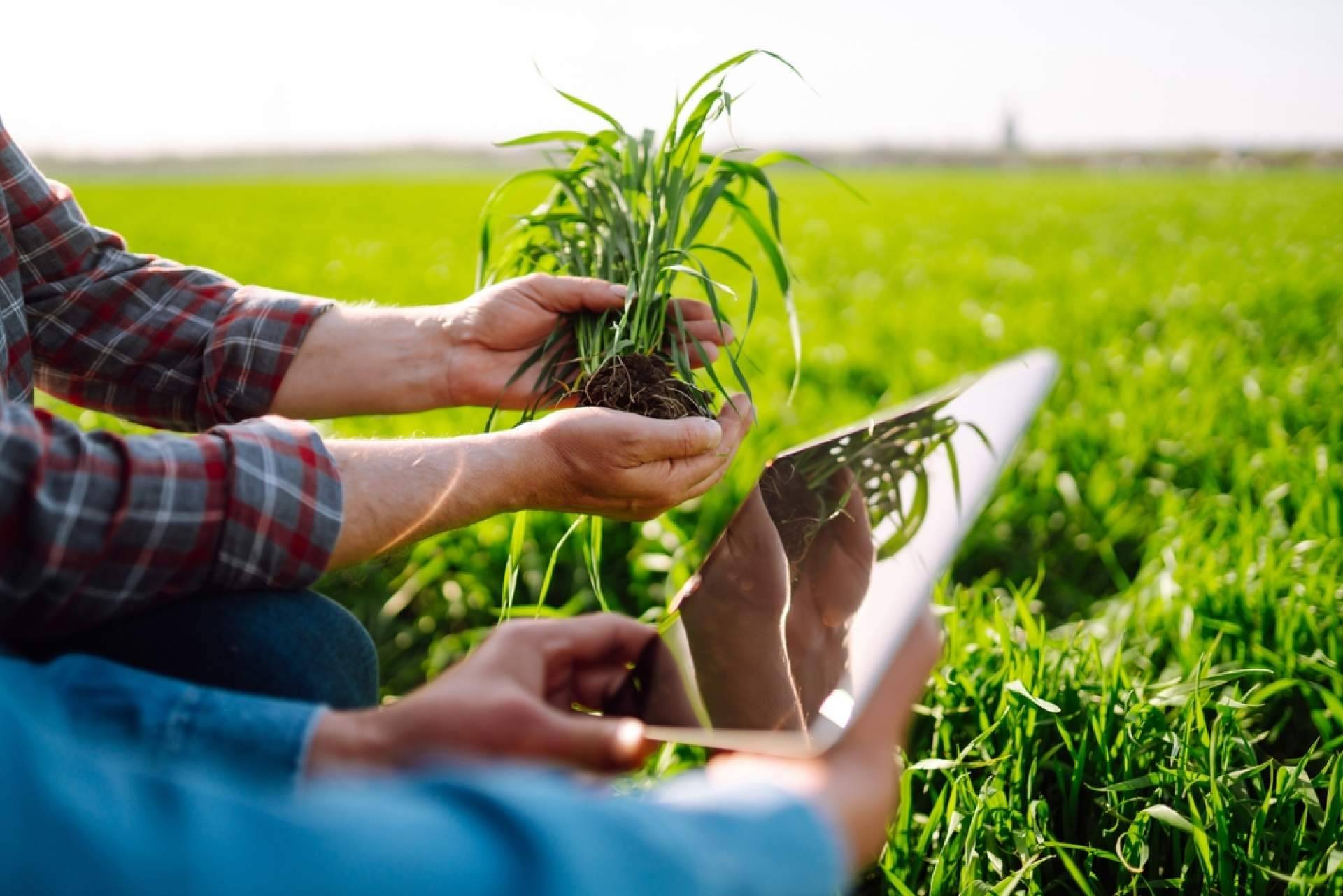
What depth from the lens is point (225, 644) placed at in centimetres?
103

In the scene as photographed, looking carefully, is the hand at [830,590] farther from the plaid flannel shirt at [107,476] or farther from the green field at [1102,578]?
the plaid flannel shirt at [107,476]

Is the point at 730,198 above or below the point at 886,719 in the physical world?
above

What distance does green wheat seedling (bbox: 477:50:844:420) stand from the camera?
1685mm

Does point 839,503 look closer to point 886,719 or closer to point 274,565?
point 886,719

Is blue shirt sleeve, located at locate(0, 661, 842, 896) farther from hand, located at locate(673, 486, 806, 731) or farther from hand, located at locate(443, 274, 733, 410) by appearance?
hand, located at locate(443, 274, 733, 410)

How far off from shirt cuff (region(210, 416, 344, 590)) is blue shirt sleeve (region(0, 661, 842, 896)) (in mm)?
375

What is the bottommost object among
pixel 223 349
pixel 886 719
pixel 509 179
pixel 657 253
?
pixel 886 719

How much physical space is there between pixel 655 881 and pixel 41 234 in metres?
1.45

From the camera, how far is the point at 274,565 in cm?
105

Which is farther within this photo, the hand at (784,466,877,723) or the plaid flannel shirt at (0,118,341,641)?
the hand at (784,466,877,723)

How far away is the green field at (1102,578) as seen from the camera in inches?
58.2

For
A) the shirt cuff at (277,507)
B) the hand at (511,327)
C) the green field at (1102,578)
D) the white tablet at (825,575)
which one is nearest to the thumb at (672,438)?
the white tablet at (825,575)

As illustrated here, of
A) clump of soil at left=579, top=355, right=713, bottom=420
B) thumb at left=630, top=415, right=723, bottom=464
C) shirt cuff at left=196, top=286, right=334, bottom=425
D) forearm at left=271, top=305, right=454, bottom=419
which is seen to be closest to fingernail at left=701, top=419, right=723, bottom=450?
thumb at left=630, top=415, right=723, bottom=464

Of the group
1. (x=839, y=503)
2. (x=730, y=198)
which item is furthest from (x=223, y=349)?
(x=839, y=503)
